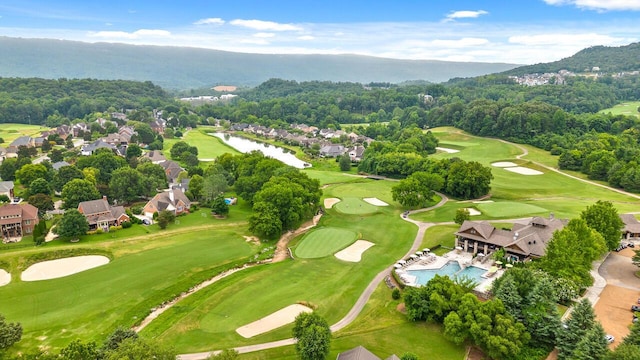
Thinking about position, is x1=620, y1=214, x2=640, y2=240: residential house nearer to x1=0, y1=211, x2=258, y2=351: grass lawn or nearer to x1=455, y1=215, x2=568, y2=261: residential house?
x1=455, y1=215, x2=568, y2=261: residential house

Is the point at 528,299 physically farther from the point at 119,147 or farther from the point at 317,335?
the point at 119,147

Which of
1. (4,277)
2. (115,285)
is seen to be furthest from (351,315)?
(4,277)

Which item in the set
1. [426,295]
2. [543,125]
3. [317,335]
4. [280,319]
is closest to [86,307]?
[280,319]

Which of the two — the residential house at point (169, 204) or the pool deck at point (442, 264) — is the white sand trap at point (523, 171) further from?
the residential house at point (169, 204)

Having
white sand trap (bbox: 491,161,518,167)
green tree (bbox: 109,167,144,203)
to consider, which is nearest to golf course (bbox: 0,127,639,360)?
green tree (bbox: 109,167,144,203)

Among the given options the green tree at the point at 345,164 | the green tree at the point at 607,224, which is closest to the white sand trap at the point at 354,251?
the green tree at the point at 607,224

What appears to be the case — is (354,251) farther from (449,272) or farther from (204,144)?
(204,144)
